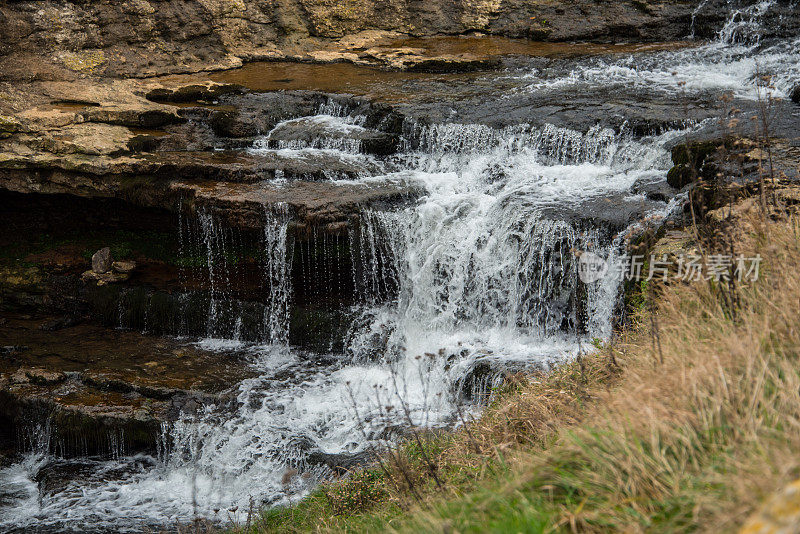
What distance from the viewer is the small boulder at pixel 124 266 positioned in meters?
9.58

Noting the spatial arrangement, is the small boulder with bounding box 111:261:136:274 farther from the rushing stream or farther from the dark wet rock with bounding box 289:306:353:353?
the dark wet rock with bounding box 289:306:353:353

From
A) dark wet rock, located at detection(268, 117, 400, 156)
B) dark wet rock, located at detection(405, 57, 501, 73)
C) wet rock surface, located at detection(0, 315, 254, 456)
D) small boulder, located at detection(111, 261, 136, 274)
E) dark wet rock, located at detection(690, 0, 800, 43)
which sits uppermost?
dark wet rock, located at detection(690, 0, 800, 43)

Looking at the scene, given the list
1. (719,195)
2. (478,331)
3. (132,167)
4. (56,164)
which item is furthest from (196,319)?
(719,195)

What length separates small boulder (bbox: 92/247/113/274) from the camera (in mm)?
9688

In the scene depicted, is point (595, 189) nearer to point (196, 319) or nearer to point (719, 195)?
point (719, 195)

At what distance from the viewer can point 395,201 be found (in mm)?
8578

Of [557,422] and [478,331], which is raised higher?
[557,422]

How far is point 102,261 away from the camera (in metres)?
9.74

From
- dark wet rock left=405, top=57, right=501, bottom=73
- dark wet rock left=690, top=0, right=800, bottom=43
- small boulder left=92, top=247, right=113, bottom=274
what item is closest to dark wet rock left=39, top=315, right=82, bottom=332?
small boulder left=92, top=247, right=113, bottom=274

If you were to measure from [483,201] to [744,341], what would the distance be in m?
5.80

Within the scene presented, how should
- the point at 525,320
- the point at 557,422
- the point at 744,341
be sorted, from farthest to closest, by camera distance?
the point at 525,320, the point at 557,422, the point at 744,341

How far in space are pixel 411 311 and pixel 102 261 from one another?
4592 millimetres

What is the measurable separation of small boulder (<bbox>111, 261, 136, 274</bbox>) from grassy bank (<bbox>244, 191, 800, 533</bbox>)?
6.40 m

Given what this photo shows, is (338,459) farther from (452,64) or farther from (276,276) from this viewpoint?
(452,64)
